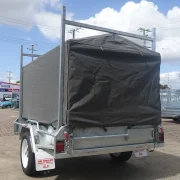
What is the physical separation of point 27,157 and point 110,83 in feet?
7.97

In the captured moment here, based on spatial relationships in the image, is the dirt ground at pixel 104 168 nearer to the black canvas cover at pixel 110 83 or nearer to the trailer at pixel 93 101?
the trailer at pixel 93 101

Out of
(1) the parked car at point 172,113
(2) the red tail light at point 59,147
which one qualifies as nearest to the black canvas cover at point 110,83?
(2) the red tail light at point 59,147

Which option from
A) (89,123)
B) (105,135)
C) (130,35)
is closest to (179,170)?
(105,135)

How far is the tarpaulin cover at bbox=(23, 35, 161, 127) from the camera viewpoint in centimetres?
541

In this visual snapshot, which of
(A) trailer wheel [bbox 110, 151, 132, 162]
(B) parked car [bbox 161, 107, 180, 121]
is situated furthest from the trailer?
(B) parked car [bbox 161, 107, 180, 121]

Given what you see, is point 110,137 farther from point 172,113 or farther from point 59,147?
point 172,113

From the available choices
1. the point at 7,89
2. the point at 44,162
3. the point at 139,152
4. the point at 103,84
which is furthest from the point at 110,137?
the point at 7,89

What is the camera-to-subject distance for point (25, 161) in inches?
261

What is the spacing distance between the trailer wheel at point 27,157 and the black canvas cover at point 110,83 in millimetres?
1303

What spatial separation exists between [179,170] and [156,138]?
50.1 inches

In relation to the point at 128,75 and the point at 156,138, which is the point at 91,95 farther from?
the point at 156,138

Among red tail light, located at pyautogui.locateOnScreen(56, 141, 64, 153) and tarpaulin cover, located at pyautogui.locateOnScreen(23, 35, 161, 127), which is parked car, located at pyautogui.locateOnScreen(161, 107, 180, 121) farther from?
red tail light, located at pyautogui.locateOnScreen(56, 141, 64, 153)

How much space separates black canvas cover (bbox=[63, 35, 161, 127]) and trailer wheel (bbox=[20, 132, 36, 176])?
51.3 inches

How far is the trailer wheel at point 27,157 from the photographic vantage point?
600 cm
